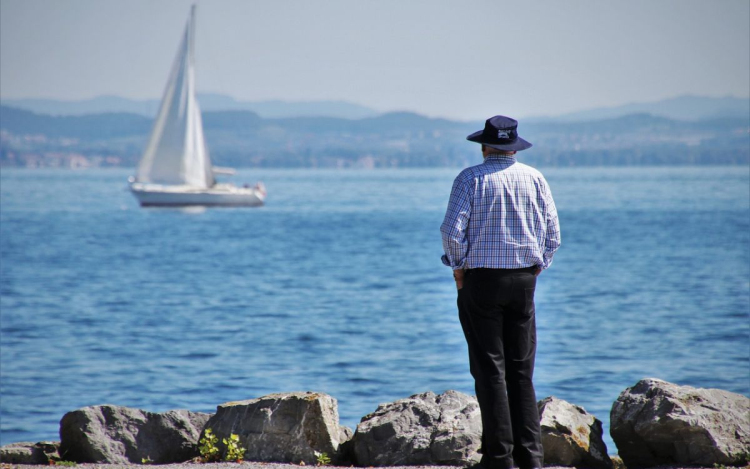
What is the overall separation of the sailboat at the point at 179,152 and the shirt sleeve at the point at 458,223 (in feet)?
185

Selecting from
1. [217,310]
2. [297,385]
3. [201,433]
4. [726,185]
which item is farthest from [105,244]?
[726,185]

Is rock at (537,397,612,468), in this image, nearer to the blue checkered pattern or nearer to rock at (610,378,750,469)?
rock at (610,378,750,469)

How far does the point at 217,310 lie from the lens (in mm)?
25641

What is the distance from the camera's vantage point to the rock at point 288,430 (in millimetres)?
5684

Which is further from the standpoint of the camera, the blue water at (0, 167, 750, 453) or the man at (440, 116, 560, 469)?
the blue water at (0, 167, 750, 453)

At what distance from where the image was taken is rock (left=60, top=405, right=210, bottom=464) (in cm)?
600

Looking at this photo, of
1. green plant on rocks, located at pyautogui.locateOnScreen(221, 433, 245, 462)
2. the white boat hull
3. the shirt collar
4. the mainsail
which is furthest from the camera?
the white boat hull

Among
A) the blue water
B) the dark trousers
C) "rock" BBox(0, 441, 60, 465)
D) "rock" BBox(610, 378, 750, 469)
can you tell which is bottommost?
the blue water

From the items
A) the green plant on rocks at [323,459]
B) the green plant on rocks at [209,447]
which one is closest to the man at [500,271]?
the green plant on rocks at [323,459]

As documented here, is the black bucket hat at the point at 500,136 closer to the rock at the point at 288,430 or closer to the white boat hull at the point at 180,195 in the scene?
the rock at the point at 288,430

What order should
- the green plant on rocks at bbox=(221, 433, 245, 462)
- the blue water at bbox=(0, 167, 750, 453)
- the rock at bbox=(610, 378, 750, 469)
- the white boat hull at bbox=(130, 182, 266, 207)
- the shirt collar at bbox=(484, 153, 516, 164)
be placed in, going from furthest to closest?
the white boat hull at bbox=(130, 182, 266, 207)
the blue water at bbox=(0, 167, 750, 453)
the green plant on rocks at bbox=(221, 433, 245, 462)
the rock at bbox=(610, 378, 750, 469)
the shirt collar at bbox=(484, 153, 516, 164)

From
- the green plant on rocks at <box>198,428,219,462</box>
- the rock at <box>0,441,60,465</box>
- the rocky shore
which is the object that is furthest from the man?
the rock at <box>0,441,60,465</box>

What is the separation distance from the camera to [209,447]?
5781 mm

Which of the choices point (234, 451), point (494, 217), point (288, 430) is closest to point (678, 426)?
point (494, 217)
